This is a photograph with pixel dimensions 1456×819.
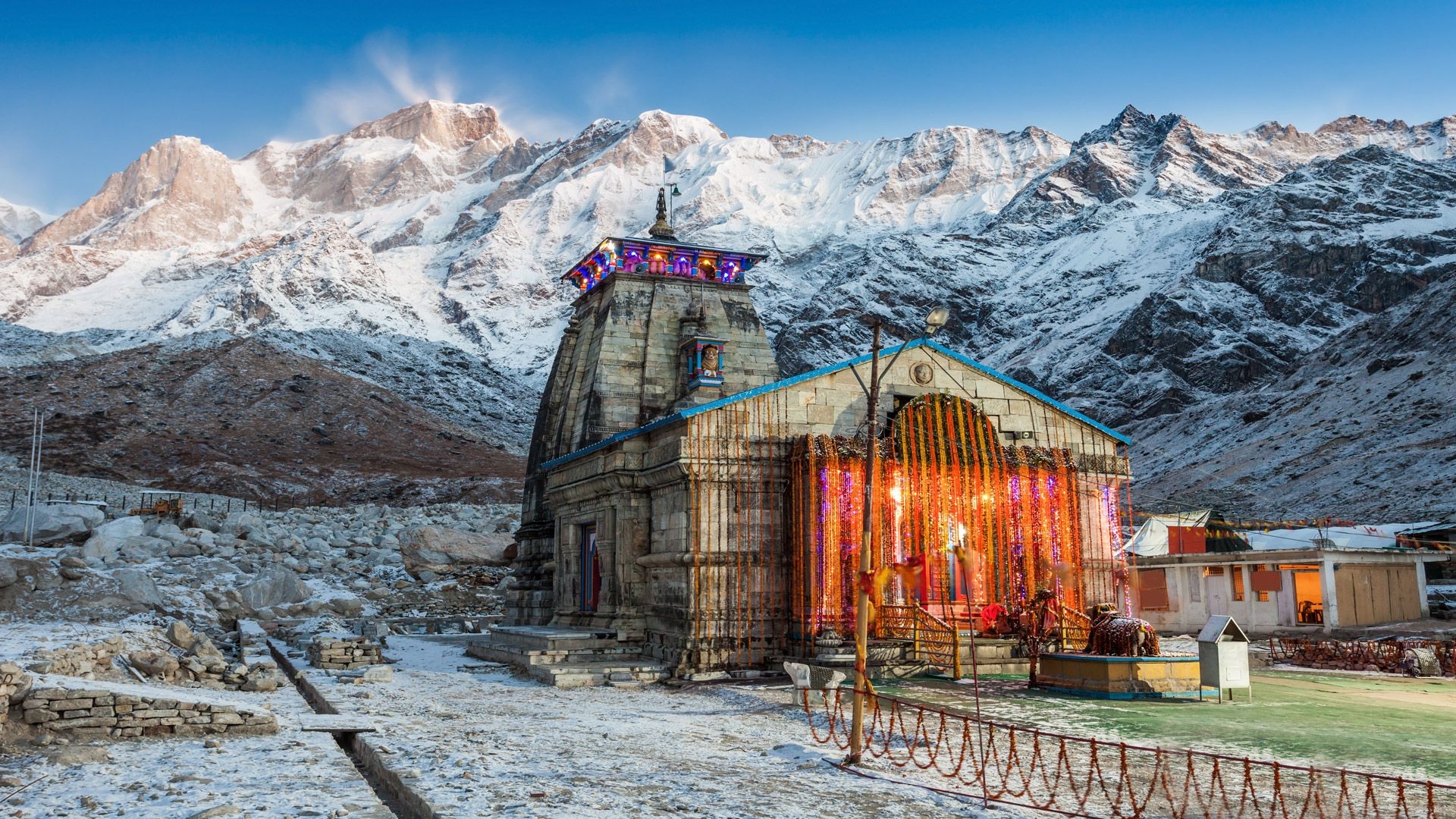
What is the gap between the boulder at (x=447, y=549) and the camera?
40.4m

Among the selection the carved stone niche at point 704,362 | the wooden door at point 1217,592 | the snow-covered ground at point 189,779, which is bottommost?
the snow-covered ground at point 189,779

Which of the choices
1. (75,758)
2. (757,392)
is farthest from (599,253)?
(75,758)

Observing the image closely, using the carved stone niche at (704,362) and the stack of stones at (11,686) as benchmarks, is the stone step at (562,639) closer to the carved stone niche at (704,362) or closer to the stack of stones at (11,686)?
the carved stone niche at (704,362)

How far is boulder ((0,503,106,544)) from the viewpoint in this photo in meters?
34.1

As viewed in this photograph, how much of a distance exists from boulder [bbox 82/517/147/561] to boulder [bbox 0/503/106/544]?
502 millimetres

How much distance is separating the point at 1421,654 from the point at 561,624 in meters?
18.7

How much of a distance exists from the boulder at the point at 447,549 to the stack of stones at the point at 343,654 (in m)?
16.9

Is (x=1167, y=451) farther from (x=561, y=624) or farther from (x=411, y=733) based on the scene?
(x=411, y=733)

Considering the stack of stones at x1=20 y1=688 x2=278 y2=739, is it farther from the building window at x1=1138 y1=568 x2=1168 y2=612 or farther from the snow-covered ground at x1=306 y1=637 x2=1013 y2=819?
the building window at x1=1138 y1=568 x2=1168 y2=612

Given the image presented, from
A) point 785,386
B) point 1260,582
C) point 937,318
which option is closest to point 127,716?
point 937,318

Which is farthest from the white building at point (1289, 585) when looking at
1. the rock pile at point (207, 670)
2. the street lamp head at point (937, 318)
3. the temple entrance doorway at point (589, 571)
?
the rock pile at point (207, 670)

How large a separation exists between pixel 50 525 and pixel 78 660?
21984 millimetres

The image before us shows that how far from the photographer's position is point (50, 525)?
34406 millimetres

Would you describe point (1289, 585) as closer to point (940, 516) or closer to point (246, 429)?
point (940, 516)
